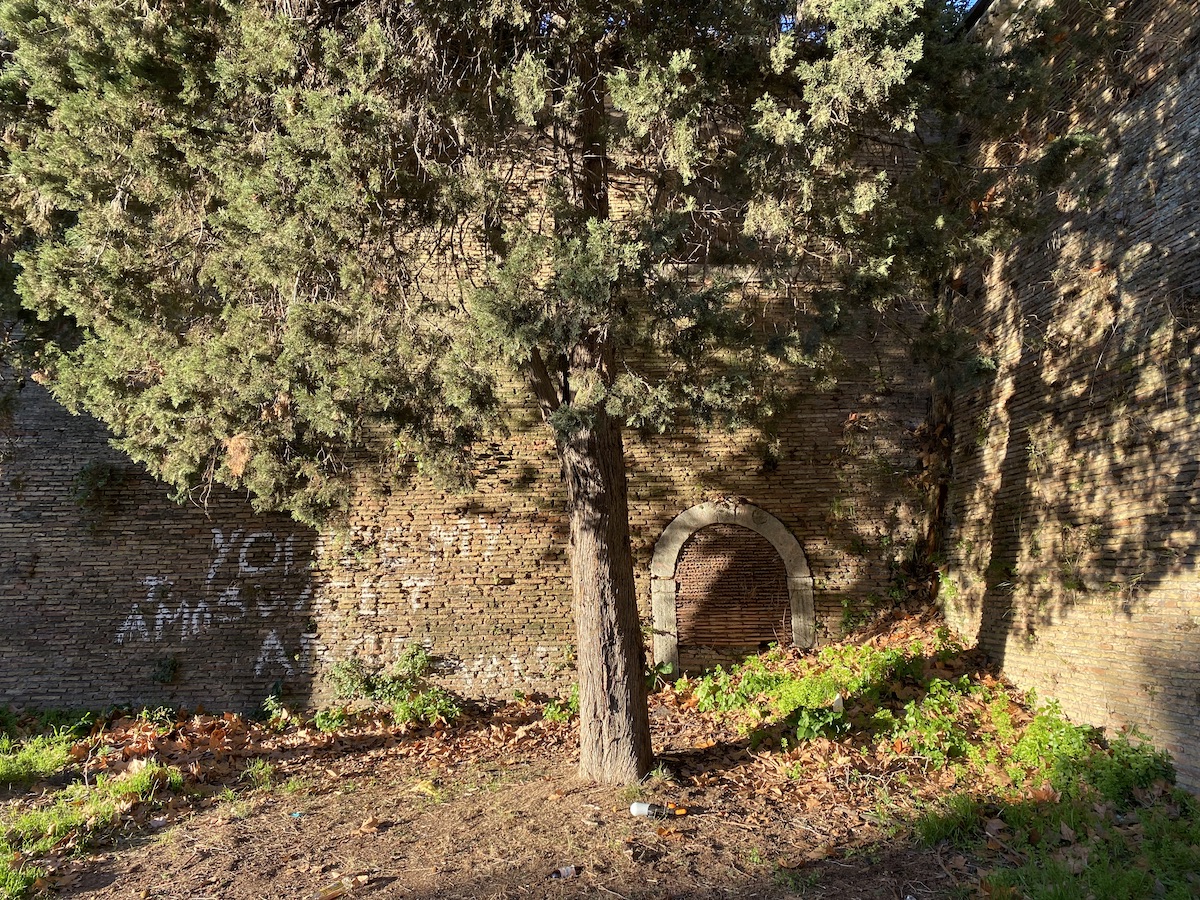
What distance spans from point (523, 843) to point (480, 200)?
188 inches

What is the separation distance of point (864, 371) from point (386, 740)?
7259mm

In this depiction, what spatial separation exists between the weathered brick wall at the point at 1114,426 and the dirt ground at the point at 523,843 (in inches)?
94.0

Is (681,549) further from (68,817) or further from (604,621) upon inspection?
(68,817)

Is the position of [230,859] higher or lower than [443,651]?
lower

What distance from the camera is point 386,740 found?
818 centimetres

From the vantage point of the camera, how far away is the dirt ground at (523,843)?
15.9 ft

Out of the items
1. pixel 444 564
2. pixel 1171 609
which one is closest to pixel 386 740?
pixel 444 564

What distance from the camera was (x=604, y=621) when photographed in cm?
630

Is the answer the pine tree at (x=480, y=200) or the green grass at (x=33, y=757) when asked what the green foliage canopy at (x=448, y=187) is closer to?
the pine tree at (x=480, y=200)

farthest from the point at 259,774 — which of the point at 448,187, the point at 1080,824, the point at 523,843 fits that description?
the point at 1080,824

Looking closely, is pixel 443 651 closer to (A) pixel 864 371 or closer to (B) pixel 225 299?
(B) pixel 225 299

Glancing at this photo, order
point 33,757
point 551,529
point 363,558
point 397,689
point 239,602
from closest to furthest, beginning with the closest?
point 33,757 < point 397,689 < point 239,602 < point 363,558 < point 551,529

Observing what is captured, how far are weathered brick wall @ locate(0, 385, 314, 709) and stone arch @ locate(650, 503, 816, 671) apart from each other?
428 cm

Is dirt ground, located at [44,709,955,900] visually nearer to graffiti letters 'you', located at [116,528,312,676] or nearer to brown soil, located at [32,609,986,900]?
brown soil, located at [32,609,986,900]
